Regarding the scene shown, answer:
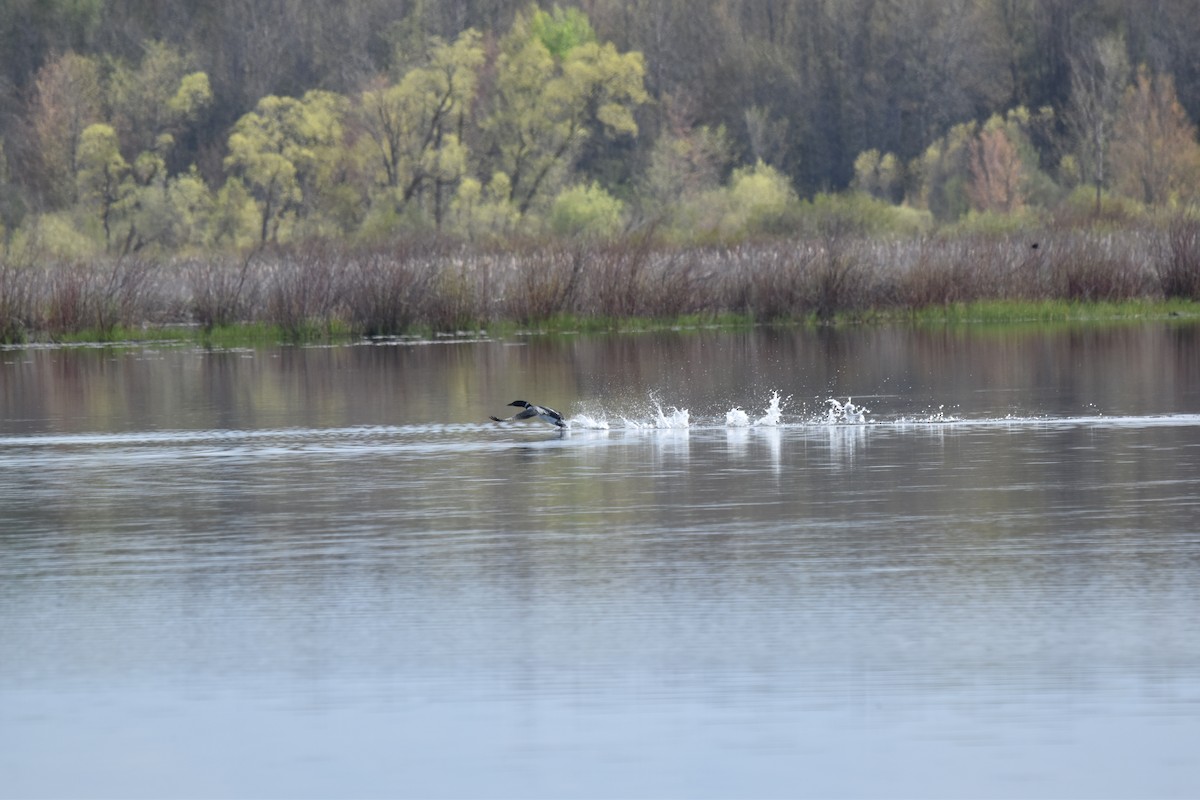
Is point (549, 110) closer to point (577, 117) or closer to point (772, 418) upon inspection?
point (577, 117)

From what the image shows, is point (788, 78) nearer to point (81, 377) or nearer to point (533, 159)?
point (533, 159)

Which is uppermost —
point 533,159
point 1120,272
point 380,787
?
point 533,159

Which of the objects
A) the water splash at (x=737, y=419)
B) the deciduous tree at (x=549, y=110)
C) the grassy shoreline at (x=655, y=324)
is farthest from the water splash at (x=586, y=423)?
the deciduous tree at (x=549, y=110)

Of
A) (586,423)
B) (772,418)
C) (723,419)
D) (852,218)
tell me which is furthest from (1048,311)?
(852,218)

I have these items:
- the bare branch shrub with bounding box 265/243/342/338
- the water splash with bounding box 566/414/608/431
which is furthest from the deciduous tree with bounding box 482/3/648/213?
the water splash with bounding box 566/414/608/431

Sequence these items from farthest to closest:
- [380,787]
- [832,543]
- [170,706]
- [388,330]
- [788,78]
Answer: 1. [788,78]
2. [388,330]
3. [832,543]
4. [170,706]
5. [380,787]

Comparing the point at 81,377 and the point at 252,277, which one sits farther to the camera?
the point at 252,277

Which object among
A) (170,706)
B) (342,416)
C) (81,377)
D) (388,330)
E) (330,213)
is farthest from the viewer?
(330,213)

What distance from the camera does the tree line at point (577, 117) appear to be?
70.1 m

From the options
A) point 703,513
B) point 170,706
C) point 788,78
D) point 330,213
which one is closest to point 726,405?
point 703,513

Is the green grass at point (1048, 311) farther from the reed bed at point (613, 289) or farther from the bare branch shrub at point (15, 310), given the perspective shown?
the bare branch shrub at point (15, 310)

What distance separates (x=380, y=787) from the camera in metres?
6.92

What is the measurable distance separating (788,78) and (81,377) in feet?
222

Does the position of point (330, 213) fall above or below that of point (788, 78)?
below
